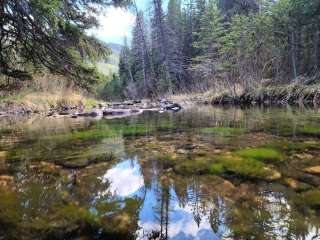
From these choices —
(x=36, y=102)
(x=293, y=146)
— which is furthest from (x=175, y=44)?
(x=293, y=146)

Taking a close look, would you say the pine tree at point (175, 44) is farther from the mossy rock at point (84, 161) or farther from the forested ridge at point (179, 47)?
the mossy rock at point (84, 161)

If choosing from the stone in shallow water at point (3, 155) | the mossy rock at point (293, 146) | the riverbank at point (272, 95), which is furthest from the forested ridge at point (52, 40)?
the riverbank at point (272, 95)

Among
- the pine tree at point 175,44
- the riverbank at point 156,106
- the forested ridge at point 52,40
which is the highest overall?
the pine tree at point 175,44

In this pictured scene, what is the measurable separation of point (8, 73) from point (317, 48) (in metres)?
18.2

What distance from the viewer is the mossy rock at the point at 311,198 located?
81.3 inches

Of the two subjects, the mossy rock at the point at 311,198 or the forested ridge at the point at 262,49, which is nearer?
the mossy rock at the point at 311,198

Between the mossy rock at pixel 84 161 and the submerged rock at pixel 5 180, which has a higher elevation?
the submerged rock at pixel 5 180

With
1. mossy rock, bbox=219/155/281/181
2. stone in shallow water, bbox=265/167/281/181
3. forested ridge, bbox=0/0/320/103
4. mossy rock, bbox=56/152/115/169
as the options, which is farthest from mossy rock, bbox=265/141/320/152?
forested ridge, bbox=0/0/320/103

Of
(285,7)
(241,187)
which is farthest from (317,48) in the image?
(241,187)

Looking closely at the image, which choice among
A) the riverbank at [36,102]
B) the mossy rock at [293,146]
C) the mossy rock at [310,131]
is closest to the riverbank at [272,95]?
the riverbank at [36,102]

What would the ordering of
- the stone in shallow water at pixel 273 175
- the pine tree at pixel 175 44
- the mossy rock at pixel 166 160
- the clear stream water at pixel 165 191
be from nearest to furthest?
the clear stream water at pixel 165 191 < the stone in shallow water at pixel 273 175 < the mossy rock at pixel 166 160 < the pine tree at pixel 175 44

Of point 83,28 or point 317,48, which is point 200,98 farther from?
point 83,28

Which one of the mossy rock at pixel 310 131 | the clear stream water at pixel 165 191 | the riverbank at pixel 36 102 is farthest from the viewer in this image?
the riverbank at pixel 36 102

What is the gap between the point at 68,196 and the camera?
240 cm
